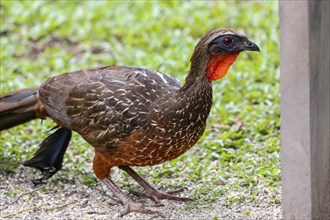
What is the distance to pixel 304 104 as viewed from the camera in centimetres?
500

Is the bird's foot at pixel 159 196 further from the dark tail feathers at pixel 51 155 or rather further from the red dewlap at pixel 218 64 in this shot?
the red dewlap at pixel 218 64

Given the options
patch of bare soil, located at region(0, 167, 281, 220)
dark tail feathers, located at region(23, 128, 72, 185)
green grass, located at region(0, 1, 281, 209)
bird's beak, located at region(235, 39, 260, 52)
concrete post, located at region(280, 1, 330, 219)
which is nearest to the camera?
concrete post, located at region(280, 1, 330, 219)

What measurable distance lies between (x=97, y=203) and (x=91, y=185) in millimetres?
408

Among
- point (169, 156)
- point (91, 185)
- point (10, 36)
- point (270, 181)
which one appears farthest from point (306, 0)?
point (10, 36)

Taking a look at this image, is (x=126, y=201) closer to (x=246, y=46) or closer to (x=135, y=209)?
(x=135, y=209)

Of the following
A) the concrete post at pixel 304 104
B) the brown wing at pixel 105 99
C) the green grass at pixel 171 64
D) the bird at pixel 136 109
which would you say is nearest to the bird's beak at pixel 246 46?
the bird at pixel 136 109

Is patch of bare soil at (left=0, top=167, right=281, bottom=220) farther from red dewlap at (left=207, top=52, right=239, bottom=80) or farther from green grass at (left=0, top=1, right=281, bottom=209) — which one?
red dewlap at (left=207, top=52, right=239, bottom=80)

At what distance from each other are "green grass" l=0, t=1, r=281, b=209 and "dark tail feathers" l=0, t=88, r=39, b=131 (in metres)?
0.41

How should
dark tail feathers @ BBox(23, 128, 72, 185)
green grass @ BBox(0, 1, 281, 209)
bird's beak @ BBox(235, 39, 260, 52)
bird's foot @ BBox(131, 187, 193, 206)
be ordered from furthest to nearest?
1. green grass @ BBox(0, 1, 281, 209)
2. dark tail feathers @ BBox(23, 128, 72, 185)
3. bird's foot @ BBox(131, 187, 193, 206)
4. bird's beak @ BBox(235, 39, 260, 52)

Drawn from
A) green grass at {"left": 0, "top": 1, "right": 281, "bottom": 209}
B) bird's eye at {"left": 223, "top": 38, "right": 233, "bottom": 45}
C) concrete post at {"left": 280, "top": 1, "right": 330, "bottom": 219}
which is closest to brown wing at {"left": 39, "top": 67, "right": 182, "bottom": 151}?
bird's eye at {"left": 223, "top": 38, "right": 233, "bottom": 45}

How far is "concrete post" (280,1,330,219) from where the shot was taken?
493 centimetres

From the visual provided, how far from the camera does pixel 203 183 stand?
276 inches

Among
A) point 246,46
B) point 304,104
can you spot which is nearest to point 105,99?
point 246,46

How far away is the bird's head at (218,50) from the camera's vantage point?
6.14m
